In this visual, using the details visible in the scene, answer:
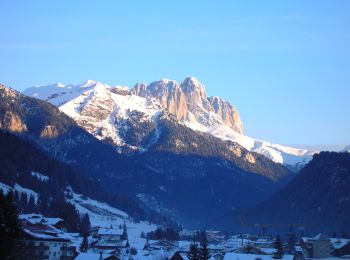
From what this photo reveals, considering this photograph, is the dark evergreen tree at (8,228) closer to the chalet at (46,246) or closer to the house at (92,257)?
the chalet at (46,246)

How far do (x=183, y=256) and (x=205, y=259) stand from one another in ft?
117

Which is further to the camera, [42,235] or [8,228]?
[42,235]

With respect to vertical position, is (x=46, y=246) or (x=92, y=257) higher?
(x=46, y=246)

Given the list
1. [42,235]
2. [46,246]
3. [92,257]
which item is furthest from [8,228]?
[92,257]

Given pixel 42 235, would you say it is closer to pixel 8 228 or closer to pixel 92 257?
pixel 92 257

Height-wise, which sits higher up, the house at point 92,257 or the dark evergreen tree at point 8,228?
Answer: the dark evergreen tree at point 8,228

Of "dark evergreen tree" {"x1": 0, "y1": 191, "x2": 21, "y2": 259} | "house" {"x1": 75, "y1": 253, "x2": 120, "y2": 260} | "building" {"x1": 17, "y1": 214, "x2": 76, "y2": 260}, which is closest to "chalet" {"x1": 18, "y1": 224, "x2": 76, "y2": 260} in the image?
"building" {"x1": 17, "y1": 214, "x2": 76, "y2": 260}

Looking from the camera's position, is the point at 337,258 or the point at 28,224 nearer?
the point at 28,224

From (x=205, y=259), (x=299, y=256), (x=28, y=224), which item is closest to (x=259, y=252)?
(x=299, y=256)

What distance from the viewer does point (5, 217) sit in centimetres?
9169

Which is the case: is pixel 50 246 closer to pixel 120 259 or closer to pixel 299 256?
pixel 120 259

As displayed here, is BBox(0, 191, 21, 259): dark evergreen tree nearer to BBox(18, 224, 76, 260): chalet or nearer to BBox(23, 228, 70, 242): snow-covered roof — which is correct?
BBox(18, 224, 76, 260): chalet

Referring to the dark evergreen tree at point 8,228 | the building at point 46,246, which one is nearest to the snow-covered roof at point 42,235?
the building at point 46,246

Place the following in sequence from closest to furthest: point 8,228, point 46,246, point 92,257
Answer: point 8,228 < point 46,246 < point 92,257
